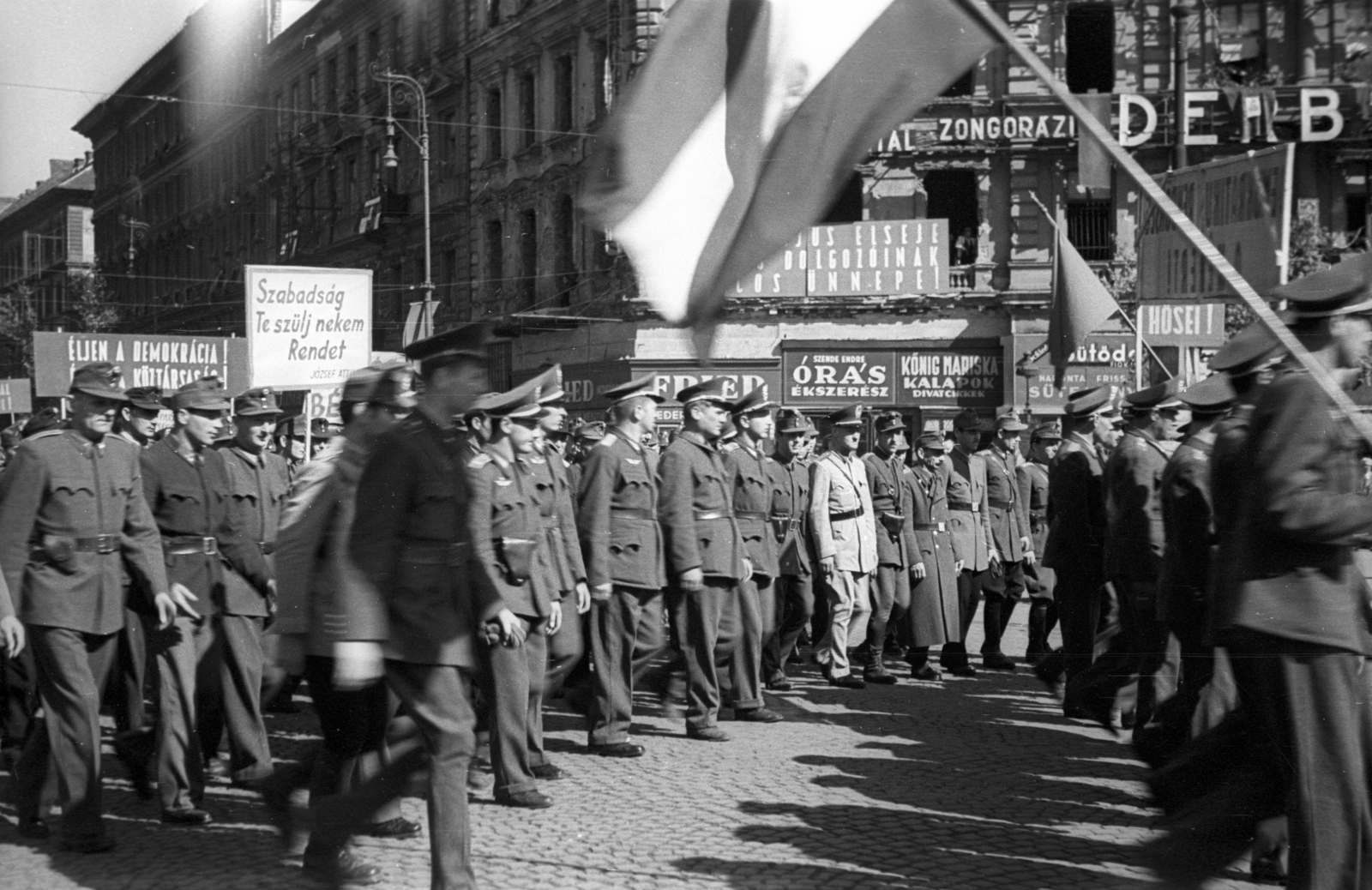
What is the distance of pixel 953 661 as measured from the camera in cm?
1304

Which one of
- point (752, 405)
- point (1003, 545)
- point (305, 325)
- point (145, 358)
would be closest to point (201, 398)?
point (752, 405)

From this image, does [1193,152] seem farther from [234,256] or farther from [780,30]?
[234,256]

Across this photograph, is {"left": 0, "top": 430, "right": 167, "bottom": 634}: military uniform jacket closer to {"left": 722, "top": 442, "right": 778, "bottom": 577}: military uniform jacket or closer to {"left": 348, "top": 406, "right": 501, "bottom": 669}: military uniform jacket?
{"left": 348, "top": 406, "right": 501, "bottom": 669}: military uniform jacket

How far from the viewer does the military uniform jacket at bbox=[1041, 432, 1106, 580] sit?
10352 mm

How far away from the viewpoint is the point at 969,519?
13445mm

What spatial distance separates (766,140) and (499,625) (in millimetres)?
2876

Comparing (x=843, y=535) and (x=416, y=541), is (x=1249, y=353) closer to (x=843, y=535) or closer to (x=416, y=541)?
(x=416, y=541)

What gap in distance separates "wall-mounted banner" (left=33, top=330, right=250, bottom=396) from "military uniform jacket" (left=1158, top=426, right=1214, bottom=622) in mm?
14319

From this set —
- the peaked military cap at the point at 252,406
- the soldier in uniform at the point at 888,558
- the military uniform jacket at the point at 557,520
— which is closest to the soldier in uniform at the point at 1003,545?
the soldier in uniform at the point at 888,558

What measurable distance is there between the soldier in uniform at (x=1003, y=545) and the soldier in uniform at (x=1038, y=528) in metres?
0.09

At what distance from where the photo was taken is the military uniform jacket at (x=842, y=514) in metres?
12.0

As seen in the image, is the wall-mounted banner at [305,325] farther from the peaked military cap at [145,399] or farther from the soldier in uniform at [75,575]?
the soldier in uniform at [75,575]

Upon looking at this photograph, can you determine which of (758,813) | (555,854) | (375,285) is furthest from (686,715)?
(375,285)

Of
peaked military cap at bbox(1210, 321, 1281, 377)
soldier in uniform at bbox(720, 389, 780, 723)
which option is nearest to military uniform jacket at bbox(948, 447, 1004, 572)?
soldier in uniform at bbox(720, 389, 780, 723)
